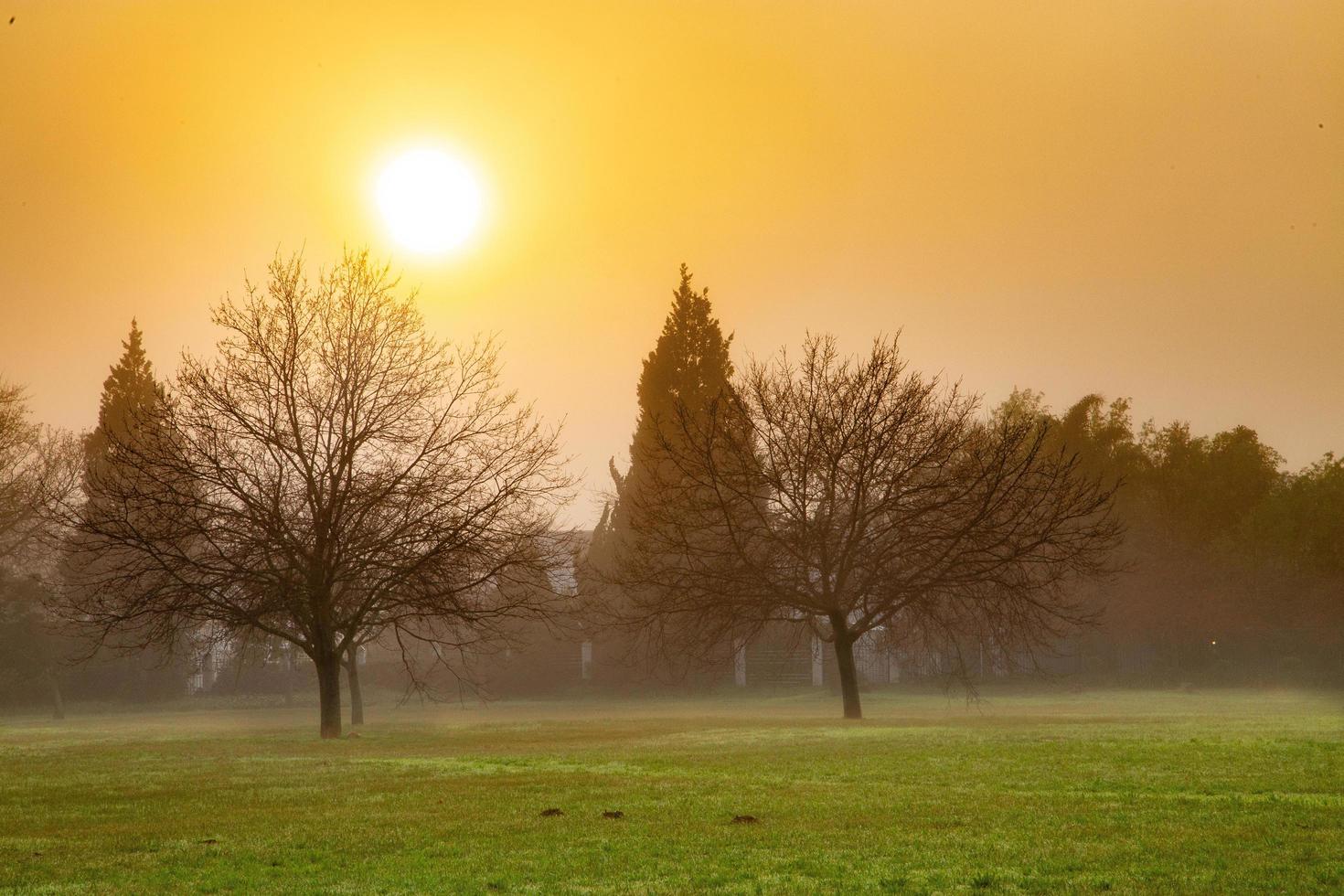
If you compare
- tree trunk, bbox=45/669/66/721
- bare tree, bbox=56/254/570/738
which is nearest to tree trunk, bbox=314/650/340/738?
bare tree, bbox=56/254/570/738

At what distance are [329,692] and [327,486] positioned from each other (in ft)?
16.3

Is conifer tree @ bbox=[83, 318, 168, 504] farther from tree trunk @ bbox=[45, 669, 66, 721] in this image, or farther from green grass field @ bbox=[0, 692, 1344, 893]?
green grass field @ bbox=[0, 692, 1344, 893]

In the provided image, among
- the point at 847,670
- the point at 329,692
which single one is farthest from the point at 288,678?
the point at 847,670

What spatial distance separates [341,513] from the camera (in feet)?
95.8

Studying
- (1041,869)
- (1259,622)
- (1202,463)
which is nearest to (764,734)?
(1041,869)

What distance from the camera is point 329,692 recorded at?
3105 cm

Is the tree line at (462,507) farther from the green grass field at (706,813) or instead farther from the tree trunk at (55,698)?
the tree trunk at (55,698)

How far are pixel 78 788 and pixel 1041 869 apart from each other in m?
14.4

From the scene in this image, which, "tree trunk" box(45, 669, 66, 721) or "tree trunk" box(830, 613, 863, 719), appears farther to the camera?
"tree trunk" box(45, 669, 66, 721)

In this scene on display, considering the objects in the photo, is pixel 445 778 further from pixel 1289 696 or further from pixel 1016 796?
pixel 1289 696

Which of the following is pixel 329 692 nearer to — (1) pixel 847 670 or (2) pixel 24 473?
(1) pixel 847 670

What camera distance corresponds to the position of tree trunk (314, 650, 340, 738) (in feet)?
100.0

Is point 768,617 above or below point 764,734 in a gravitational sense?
above

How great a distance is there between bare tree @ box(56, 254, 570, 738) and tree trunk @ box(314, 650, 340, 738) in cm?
6
